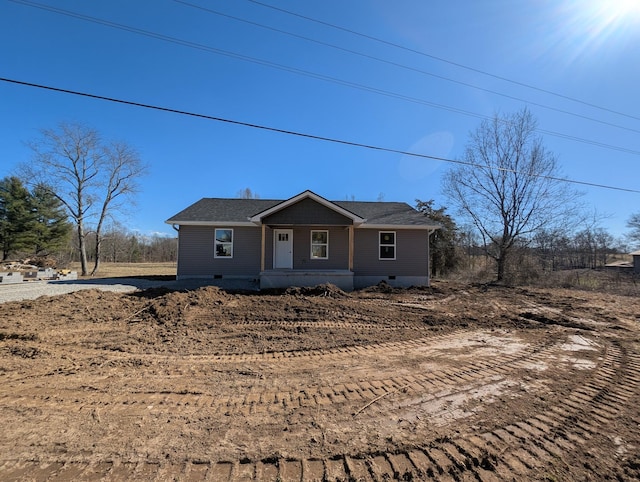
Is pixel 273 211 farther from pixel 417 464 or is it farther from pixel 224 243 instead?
pixel 417 464

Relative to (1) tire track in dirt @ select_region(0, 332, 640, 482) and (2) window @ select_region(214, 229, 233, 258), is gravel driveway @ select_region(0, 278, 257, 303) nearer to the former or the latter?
(2) window @ select_region(214, 229, 233, 258)

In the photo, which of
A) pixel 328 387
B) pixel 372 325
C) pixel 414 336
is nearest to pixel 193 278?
pixel 372 325

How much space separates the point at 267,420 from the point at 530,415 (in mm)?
2692

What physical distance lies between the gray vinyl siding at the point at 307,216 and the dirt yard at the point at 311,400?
6.56 metres

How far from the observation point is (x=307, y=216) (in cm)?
1338

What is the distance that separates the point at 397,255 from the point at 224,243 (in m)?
8.67

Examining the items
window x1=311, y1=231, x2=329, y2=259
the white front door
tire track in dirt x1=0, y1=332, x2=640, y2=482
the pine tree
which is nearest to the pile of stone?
the pine tree

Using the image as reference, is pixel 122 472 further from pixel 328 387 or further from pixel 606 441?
pixel 606 441

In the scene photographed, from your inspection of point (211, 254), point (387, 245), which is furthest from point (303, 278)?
point (211, 254)

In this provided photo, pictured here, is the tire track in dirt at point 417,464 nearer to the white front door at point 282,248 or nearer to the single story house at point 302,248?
the single story house at point 302,248

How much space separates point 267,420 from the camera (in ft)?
9.75

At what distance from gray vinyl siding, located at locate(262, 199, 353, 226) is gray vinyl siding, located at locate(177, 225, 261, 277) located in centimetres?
225

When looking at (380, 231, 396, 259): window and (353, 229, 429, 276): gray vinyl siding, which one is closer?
(353, 229, 429, 276): gray vinyl siding

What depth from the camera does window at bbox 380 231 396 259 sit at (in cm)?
1519
